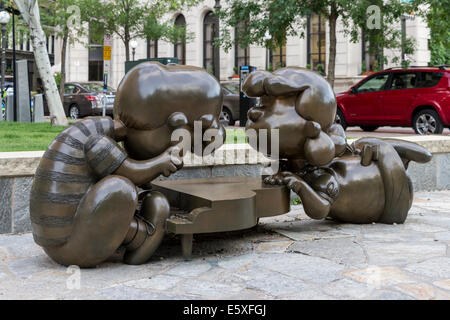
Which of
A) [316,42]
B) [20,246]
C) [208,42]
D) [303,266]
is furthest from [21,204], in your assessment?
[208,42]

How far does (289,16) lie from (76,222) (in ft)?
45.1

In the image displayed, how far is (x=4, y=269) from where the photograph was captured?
3479mm

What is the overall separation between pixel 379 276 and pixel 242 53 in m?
31.6

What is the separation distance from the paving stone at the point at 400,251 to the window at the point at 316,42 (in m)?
28.0

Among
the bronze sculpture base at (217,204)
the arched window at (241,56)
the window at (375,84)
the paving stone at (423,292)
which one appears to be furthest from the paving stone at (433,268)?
the arched window at (241,56)

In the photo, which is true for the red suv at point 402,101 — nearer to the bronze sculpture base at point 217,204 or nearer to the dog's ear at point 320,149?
the dog's ear at point 320,149

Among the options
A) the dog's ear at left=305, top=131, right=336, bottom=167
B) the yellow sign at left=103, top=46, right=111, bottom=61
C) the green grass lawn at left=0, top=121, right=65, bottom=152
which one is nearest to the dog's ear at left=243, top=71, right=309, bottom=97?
the dog's ear at left=305, top=131, right=336, bottom=167

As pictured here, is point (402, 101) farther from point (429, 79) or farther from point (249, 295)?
point (249, 295)

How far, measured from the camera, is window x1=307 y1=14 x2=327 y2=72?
31.4m

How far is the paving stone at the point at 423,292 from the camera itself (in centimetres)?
286

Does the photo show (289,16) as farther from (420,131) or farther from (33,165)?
(33,165)

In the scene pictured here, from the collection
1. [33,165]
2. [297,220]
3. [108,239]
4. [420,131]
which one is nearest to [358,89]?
[420,131]

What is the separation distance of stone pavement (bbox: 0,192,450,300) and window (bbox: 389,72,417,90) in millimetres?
10209

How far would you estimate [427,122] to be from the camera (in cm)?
1370
